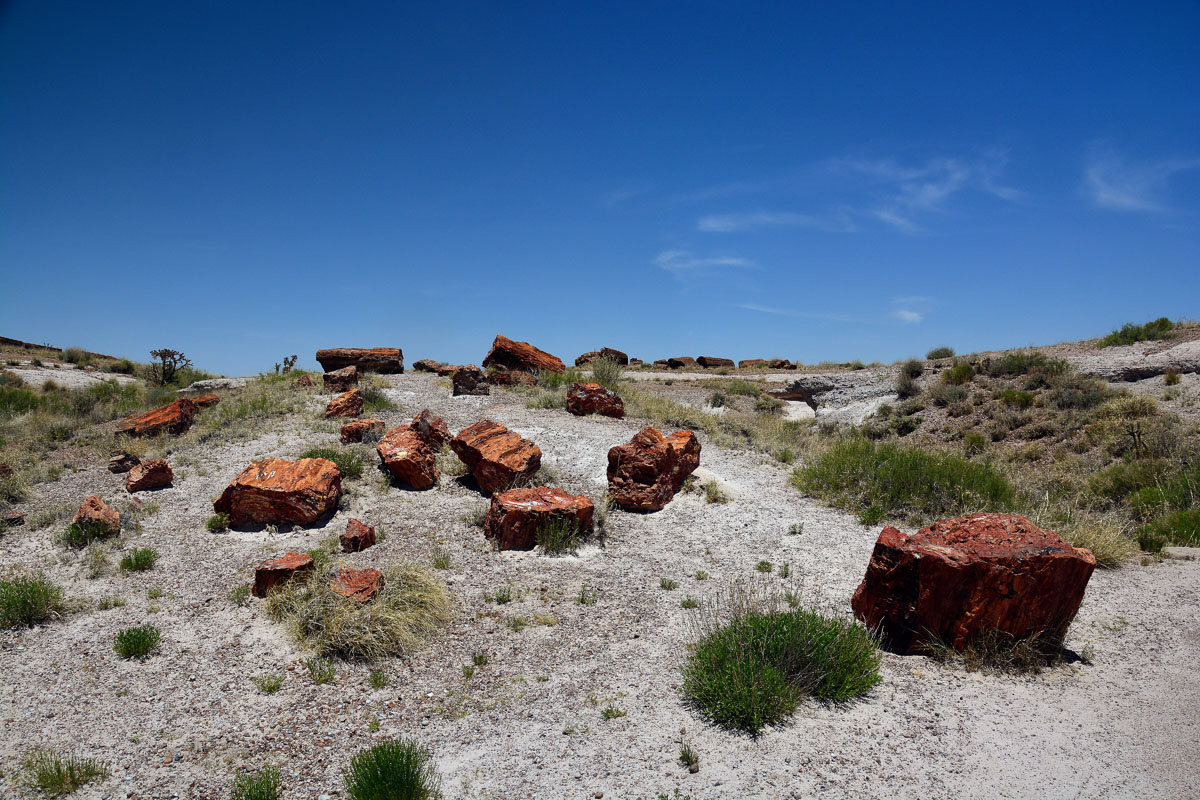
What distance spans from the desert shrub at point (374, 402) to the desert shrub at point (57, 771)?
10.4 meters

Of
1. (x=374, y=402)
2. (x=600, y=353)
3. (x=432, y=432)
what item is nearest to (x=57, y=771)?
(x=432, y=432)

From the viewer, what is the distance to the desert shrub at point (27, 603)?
6.47 metres

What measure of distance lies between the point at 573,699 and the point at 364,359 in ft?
55.1

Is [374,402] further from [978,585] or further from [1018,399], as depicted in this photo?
[1018,399]

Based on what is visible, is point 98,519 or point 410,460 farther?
point 410,460

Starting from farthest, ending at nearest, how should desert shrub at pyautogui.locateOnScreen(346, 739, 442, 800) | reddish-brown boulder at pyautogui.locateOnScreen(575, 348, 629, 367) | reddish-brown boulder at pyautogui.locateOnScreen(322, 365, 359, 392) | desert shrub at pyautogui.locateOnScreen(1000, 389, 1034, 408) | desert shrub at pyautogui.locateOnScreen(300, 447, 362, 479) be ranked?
reddish-brown boulder at pyautogui.locateOnScreen(575, 348, 629, 367) → desert shrub at pyautogui.locateOnScreen(1000, 389, 1034, 408) → reddish-brown boulder at pyautogui.locateOnScreen(322, 365, 359, 392) → desert shrub at pyautogui.locateOnScreen(300, 447, 362, 479) → desert shrub at pyautogui.locateOnScreen(346, 739, 442, 800)

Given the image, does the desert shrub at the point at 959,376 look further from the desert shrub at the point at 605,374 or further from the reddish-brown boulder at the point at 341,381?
the reddish-brown boulder at the point at 341,381

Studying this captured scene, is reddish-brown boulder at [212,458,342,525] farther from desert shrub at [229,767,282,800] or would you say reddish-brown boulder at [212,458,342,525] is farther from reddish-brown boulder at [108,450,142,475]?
desert shrub at [229,767,282,800]

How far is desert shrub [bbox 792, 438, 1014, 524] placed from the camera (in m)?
9.97

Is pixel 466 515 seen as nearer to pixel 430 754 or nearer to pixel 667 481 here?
pixel 667 481

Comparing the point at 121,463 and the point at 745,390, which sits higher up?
the point at 745,390

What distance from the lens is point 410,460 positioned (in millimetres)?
10367

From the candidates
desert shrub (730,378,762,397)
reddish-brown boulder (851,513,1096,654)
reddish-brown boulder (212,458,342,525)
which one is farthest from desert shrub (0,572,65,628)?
desert shrub (730,378,762,397)

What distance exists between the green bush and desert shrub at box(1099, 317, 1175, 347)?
21668 mm
